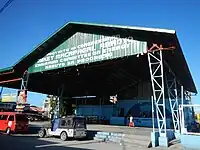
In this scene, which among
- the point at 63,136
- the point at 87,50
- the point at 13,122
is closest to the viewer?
the point at 63,136

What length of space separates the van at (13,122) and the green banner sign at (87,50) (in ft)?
19.0

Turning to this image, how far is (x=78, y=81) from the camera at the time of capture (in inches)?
1451

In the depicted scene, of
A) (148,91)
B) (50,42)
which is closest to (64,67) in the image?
(50,42)

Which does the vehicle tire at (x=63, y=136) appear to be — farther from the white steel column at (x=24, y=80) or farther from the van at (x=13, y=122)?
the white steel column at (x=24, y=80)

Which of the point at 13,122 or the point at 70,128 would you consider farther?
the point at 13,122

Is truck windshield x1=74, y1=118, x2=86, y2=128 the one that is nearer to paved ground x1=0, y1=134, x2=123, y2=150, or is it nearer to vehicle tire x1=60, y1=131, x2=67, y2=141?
vehicle tire x1=60, y1=131, x2=67, y2=141

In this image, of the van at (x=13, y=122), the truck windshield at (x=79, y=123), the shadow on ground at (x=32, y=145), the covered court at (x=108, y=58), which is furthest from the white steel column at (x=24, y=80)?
the shadow on ground at (x=32, y=145)

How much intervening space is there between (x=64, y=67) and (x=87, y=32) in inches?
163

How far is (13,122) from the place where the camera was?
23125 mm

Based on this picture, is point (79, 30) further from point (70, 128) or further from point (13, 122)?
point (13, 122)

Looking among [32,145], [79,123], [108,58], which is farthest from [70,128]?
[108,58]

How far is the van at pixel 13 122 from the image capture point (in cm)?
2309

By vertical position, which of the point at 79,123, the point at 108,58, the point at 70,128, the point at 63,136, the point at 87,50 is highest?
the point at 87,50

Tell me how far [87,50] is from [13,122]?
372 inches
